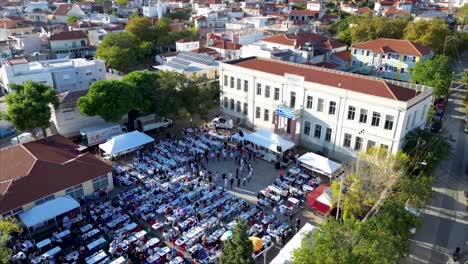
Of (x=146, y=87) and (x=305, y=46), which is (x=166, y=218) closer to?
(x=146, y=87)

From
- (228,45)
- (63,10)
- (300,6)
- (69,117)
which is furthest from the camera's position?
(300,6)

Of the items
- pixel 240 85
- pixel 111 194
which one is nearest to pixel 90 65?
pixel 240 85

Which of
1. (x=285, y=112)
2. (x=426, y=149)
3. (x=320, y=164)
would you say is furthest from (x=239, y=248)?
(x=285, y=112)

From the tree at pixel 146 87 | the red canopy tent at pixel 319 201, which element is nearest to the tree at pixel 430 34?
the tree at pixel 146 87

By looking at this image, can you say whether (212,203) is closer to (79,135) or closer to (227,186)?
(227,186)

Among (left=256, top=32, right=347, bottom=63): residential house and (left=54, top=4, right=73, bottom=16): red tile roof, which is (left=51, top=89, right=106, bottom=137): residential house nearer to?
(left=256, top=32, right=347, bottom=63): residential house

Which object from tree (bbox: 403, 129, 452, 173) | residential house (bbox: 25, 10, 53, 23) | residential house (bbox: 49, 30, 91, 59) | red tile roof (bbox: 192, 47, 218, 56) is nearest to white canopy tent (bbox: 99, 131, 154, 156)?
tree (bbox: 403, 129, 452, 173)
